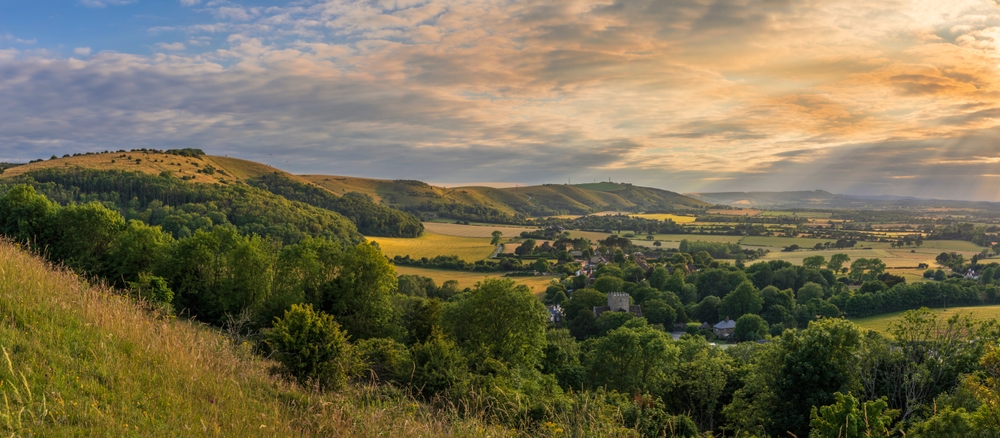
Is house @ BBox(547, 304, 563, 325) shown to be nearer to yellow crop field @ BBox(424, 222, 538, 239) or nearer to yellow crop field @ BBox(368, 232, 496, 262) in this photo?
yellow crop field @ BBox(368, 232, 496, 262)

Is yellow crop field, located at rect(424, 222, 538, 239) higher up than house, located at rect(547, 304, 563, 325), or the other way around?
yellow crop field, located at rect(424, 222, 538, 239)

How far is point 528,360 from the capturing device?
27.0m

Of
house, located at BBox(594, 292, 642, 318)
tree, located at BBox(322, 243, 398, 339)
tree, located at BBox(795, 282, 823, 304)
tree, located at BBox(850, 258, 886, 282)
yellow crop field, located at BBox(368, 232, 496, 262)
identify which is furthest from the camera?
yellow crop field, located at BBox(368, 232, 496, 262)

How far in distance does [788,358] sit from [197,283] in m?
31.0

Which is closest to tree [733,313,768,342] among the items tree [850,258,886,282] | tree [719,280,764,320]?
tree [719,280,764,320]

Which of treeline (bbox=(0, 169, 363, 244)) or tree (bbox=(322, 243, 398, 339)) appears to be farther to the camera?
treeline (bbox=(0, 169, 363, 244))

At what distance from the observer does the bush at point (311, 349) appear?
11969mm

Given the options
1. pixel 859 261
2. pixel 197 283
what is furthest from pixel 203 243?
pixel 859 261

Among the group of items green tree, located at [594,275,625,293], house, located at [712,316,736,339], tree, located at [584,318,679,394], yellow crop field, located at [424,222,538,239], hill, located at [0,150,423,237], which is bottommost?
house, located at [712,316,736,339]

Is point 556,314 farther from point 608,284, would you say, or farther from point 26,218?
point 26,218

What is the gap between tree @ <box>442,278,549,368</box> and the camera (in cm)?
2697

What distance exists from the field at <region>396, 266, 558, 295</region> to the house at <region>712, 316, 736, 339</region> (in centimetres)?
2487

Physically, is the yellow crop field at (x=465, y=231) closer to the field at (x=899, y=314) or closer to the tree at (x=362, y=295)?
the field at (x=899, y=314)

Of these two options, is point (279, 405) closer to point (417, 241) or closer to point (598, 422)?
point (598, 422)
